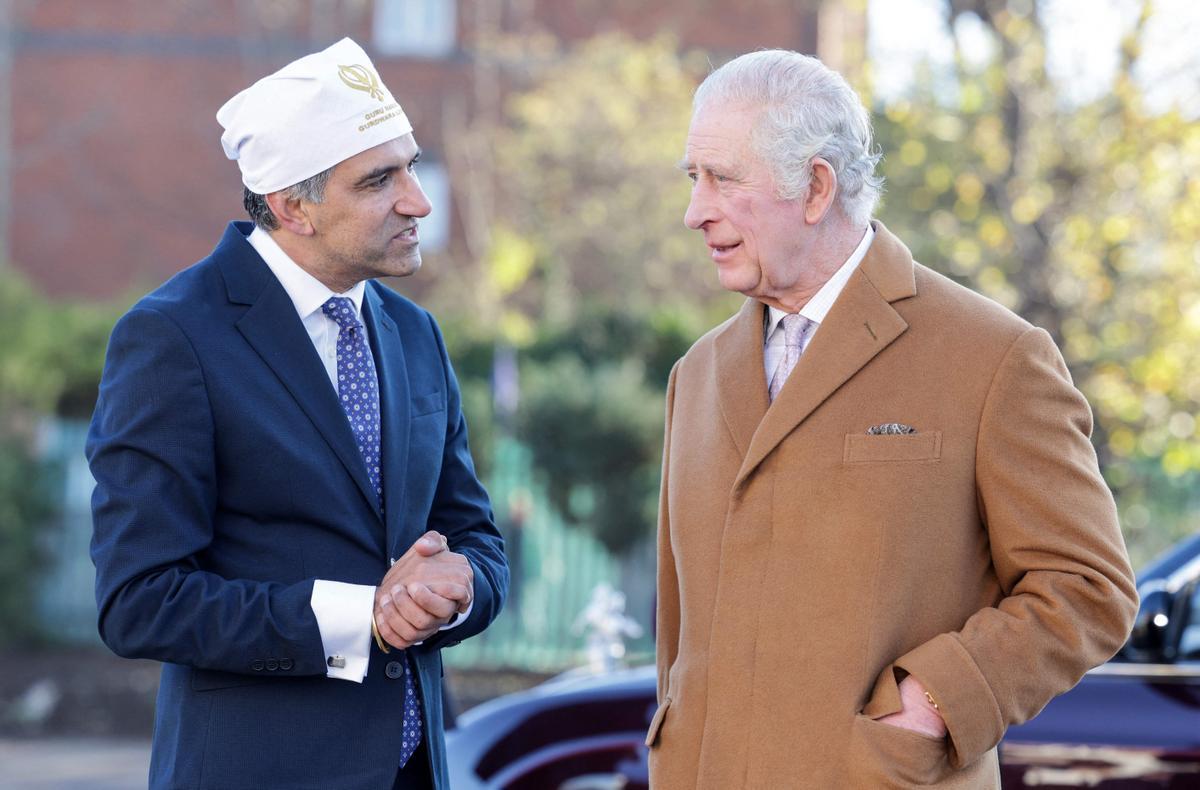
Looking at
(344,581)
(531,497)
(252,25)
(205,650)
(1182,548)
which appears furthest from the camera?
(252,25)

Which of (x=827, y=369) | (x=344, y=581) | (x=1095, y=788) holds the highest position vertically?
(x=827, y=369)

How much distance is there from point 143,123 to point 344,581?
A: 2362cm

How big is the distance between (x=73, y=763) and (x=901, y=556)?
759 cm

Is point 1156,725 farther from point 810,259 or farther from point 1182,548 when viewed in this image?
point 810,259

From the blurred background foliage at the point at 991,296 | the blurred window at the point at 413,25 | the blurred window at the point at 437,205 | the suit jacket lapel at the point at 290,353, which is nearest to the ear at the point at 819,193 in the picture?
the suit jacket lapel at the point at 290,353

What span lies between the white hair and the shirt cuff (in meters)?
1.03

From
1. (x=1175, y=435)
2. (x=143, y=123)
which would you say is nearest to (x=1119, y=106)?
(x=1175, y=435)

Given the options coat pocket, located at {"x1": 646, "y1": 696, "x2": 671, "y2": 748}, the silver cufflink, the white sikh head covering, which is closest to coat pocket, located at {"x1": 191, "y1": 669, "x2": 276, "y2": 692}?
coat pocket, located at {"x1": 646, "y1": 696, "x2": 671, "y2": 748}

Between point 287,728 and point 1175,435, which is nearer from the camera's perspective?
point 287,728

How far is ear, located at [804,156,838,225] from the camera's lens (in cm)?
275

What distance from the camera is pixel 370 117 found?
286cm

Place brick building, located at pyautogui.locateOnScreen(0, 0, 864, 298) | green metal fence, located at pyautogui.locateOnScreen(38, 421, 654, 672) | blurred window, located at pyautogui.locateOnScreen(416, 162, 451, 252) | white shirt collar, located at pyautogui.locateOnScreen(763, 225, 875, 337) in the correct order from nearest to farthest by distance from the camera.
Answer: white shirt collar, located at pyautogui.locateOnScreen(763, 225, 875, 337) → green metal fence, located at pyautogui.locateOnScreen(38, 421, 654, 672) → blurred window, located at pyautogui.locateOnScreen(416, 162, 451, 252) → brick building, located at pyautogui.locateOnScreen(0, 0, 864, 298)

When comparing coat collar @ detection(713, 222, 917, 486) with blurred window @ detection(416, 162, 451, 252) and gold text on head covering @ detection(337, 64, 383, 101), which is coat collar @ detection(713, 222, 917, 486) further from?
blurred window @ detection(416, 162, 451, 252)

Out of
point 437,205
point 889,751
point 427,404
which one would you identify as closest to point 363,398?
point 427,404
